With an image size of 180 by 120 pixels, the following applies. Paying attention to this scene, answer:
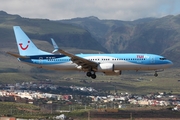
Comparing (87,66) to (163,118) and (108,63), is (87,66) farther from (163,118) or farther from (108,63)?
(163,118)

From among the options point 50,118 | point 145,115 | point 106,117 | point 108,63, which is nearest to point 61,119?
point 50,118

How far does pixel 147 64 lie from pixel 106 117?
3840 centimetres

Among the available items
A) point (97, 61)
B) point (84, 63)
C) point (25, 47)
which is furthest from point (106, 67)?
point (25, 47)

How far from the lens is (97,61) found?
110 m

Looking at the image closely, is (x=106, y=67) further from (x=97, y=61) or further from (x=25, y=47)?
(x=25, y=47)

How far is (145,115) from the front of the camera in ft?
468

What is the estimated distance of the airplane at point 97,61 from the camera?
351 ft

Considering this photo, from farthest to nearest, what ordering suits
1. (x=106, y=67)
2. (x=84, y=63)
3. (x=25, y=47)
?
(x=25, y=47) → (x=84, y=63) → (x=106, y=67)

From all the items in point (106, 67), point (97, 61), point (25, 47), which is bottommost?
point (106, 67)

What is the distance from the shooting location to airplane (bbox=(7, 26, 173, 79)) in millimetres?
106938

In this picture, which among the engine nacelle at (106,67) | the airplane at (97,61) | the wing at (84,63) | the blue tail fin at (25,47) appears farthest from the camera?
the blue tail fin at (25,47)

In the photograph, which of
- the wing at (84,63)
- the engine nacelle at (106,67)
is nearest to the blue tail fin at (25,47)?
the wing at (84,63)

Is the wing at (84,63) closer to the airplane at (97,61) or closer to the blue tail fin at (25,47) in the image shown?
the airplane at (97,61)

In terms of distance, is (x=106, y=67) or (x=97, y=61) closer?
(x=106, y=67)
